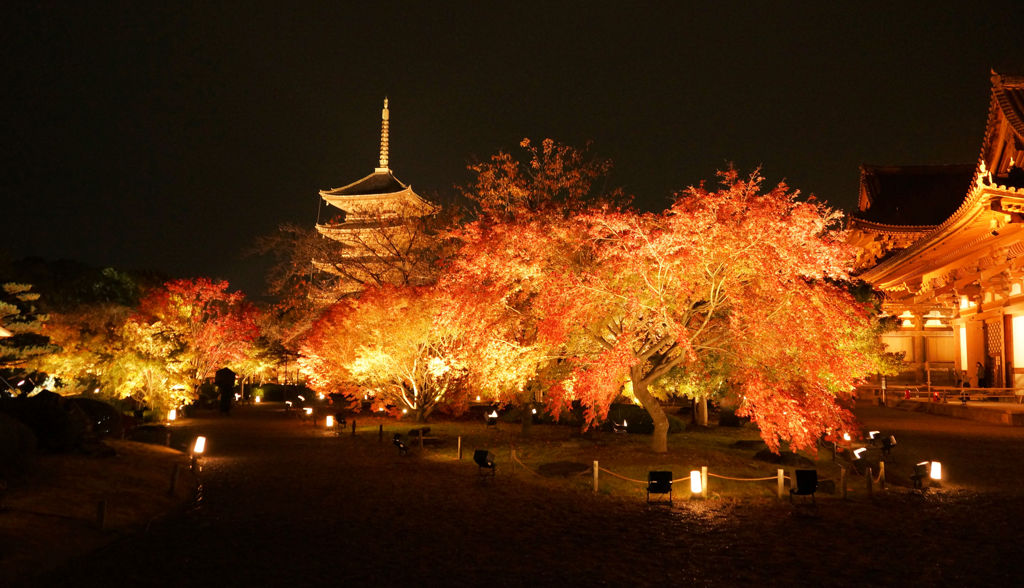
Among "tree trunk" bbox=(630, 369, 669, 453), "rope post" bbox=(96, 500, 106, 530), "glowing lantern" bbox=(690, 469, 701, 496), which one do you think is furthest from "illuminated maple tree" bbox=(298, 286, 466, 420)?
"rope post" bbox=(96, 500, 106, 530)

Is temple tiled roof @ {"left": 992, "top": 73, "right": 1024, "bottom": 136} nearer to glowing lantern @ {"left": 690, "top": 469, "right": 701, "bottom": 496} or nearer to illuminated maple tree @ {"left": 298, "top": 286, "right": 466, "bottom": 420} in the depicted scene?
glowing lantern @ {"left": 690, "top": 469, "right": 701, "bottom": 496}

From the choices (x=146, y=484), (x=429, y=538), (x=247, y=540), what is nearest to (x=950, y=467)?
(x=429, y=538)

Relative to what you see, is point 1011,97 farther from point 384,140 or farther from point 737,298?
point 384,140

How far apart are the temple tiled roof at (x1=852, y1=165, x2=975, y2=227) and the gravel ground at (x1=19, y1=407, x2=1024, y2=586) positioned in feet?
64.5

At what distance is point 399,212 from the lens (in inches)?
1211

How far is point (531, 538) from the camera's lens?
950 centimetres

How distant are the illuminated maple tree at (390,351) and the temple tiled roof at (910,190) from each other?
20319mm

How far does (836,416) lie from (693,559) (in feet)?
18.5

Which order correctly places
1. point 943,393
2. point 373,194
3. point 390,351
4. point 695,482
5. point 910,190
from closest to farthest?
point 695,482, point 390,351, point 943,393, point 910,190, point 373,194

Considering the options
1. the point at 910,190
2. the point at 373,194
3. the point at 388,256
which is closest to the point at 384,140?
the point at 373,194

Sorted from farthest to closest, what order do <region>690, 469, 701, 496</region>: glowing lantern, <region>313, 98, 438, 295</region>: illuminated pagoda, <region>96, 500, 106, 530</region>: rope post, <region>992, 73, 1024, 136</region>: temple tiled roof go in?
<region>313, 98, 438, 295</region>: illuminated pagoda
<region>992, 73, 1024, 136</region>: temple tiled roof
<region>690, 469, 701, 496</region>: glowing lantern
<region>96, 500, 106, 530</region>: rope post

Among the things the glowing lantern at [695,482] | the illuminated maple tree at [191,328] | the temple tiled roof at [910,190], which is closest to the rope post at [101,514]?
the glowing lantern at [695,482]

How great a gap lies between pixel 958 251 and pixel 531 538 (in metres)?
16.9

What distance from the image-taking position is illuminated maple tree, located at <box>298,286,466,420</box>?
24.4m
